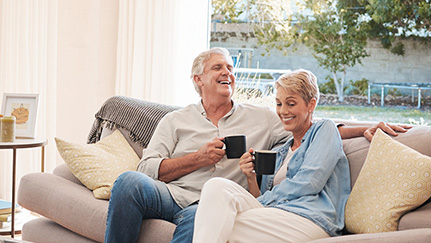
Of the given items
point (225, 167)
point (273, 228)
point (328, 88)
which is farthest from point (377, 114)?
point (273, 228)

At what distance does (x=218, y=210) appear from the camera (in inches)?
83.3

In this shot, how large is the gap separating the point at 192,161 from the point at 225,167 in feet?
0.53

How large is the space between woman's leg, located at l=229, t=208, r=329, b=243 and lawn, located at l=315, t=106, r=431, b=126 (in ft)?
8.02

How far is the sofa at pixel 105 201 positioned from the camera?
2160 millimetres

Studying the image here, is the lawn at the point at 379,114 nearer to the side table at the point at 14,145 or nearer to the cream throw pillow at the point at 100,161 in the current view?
the cream throw pillow at the point at 100,161

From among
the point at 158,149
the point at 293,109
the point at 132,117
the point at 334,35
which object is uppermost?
the point at 334,35

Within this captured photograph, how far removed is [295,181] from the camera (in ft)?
7.57

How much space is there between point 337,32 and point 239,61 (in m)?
0.85

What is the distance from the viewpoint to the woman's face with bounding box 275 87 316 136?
98.3 inches

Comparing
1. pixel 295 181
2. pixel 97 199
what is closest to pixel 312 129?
pixel 295 181

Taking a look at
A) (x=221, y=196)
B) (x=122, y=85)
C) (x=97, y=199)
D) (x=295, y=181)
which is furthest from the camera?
(x=122, y=85)

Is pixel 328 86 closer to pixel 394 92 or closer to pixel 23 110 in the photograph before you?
pixel 394 92

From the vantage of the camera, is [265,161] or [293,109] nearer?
[265,161]

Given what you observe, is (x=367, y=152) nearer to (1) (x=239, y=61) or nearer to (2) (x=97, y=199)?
(2) (x=97, y=199)
